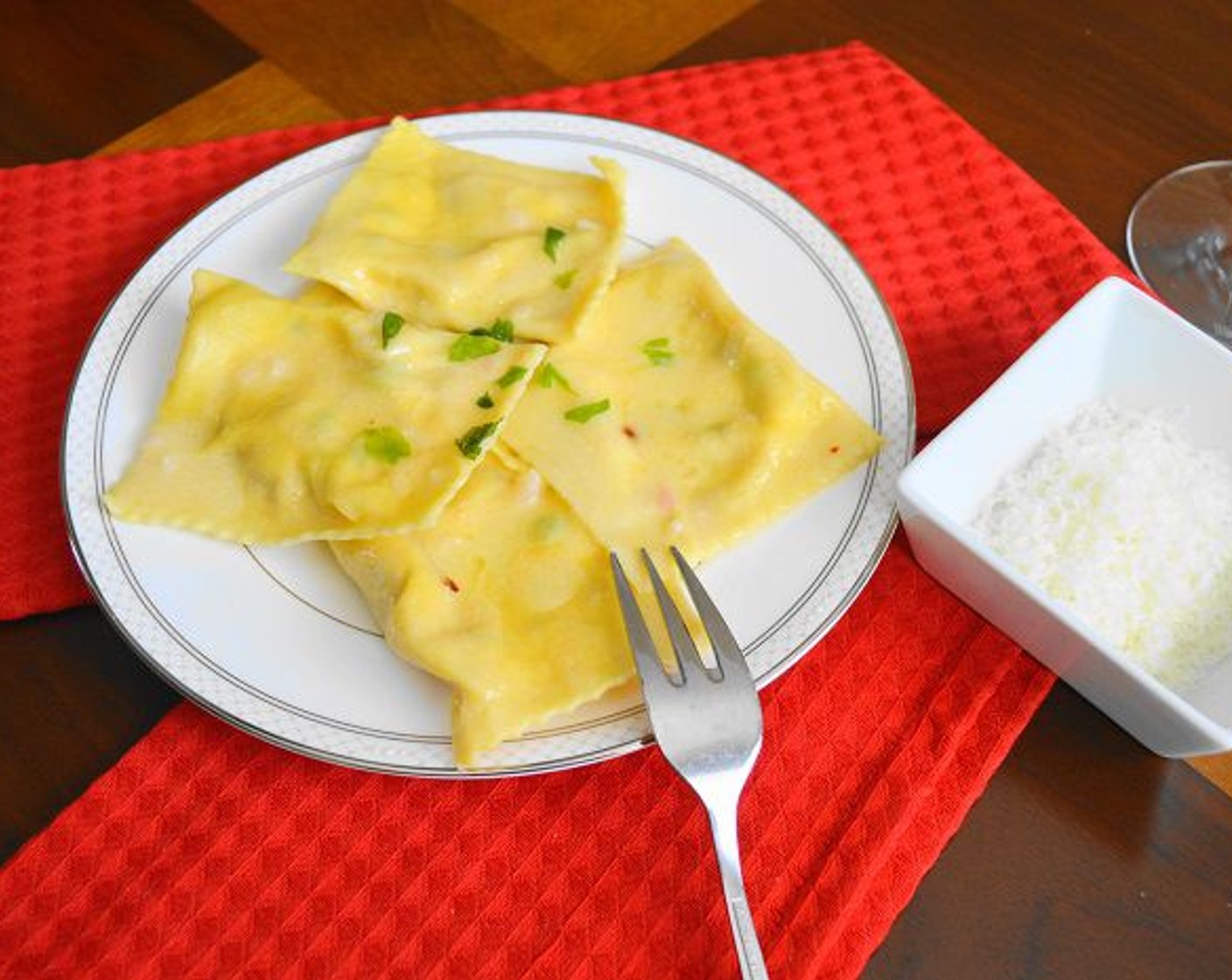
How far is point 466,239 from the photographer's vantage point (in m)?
1.93

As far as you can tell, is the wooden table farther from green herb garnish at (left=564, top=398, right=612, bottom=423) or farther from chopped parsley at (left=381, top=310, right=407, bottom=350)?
green herb garnish at (left=564, top=398, right=612, bottom=423)

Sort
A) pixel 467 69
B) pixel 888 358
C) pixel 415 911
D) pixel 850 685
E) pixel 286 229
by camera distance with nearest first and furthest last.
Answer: pixel 415 911 → pixel 850 685 → pixel 888 358 → pixel 286 229 → pixel 467 69

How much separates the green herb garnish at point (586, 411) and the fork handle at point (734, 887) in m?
0.55

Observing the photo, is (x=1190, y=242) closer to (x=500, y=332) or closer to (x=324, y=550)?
(x=500, y=332)

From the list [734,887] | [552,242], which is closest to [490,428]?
[552,242]

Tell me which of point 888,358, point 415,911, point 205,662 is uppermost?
point 888,358

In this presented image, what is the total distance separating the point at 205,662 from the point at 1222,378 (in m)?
1.38

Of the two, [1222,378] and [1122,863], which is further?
[1222,378]

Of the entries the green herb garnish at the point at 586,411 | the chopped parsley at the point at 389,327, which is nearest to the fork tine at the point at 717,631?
the green herb garnish at the point at 586,411

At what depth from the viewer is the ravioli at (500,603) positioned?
59.3 inches

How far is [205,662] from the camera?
1559mm

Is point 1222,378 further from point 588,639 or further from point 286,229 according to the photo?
point 286,229

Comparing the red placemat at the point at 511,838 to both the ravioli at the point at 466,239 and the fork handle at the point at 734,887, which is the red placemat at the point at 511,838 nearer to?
the fork handle at the point at 734,887

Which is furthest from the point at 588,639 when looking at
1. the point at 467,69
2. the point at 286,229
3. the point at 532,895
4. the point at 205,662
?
the point at 467,69
